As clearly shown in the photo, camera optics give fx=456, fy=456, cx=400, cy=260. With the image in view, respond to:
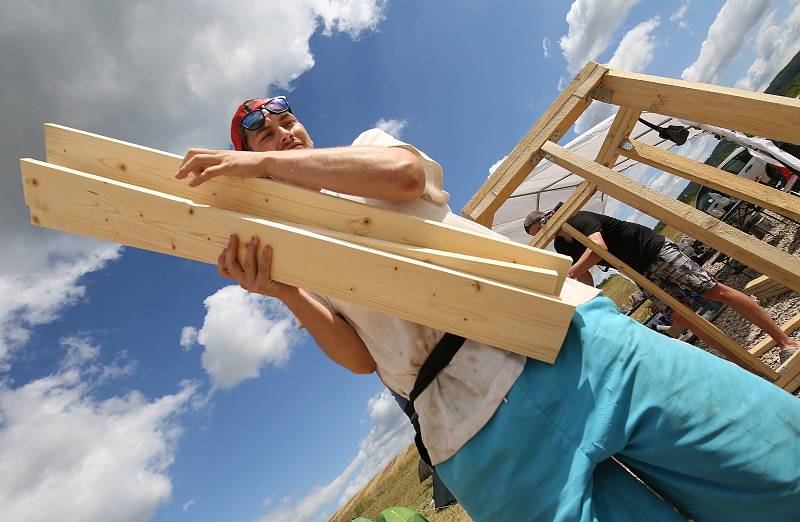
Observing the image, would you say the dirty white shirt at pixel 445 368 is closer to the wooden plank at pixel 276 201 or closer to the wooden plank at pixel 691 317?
the wooden plank at pixel 276 201

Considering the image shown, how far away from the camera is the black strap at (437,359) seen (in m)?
1.61

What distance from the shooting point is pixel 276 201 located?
175 centimetres

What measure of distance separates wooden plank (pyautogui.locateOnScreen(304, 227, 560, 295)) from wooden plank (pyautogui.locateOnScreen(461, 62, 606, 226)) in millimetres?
2025

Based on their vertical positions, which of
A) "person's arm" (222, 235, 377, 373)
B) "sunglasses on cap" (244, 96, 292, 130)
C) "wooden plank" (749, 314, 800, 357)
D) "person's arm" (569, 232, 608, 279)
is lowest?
"wooden plank" (749, 314, 800, 357)

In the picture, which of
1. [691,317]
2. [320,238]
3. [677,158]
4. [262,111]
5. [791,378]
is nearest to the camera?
[320,238]

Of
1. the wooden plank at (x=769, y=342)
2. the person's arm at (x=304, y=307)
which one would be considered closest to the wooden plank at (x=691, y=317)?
the wooden plank at (x=769, y=342)

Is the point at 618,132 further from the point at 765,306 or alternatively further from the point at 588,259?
the point at 765,306

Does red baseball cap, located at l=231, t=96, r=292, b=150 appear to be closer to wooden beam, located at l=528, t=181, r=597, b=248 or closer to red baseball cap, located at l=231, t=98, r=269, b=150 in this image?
red baseball cap, located at l=231, t=98, r=269, b=150

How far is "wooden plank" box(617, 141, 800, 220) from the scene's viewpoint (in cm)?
351

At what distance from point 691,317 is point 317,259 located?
16.8ft

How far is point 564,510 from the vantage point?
141cm

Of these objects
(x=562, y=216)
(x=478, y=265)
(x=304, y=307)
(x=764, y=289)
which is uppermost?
(x=562, y=216)

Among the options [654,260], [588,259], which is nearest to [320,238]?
[588,259]

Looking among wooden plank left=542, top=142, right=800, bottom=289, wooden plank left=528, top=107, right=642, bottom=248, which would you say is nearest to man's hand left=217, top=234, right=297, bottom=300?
wooden plank left=542, top=142, right=800, bottom=289
